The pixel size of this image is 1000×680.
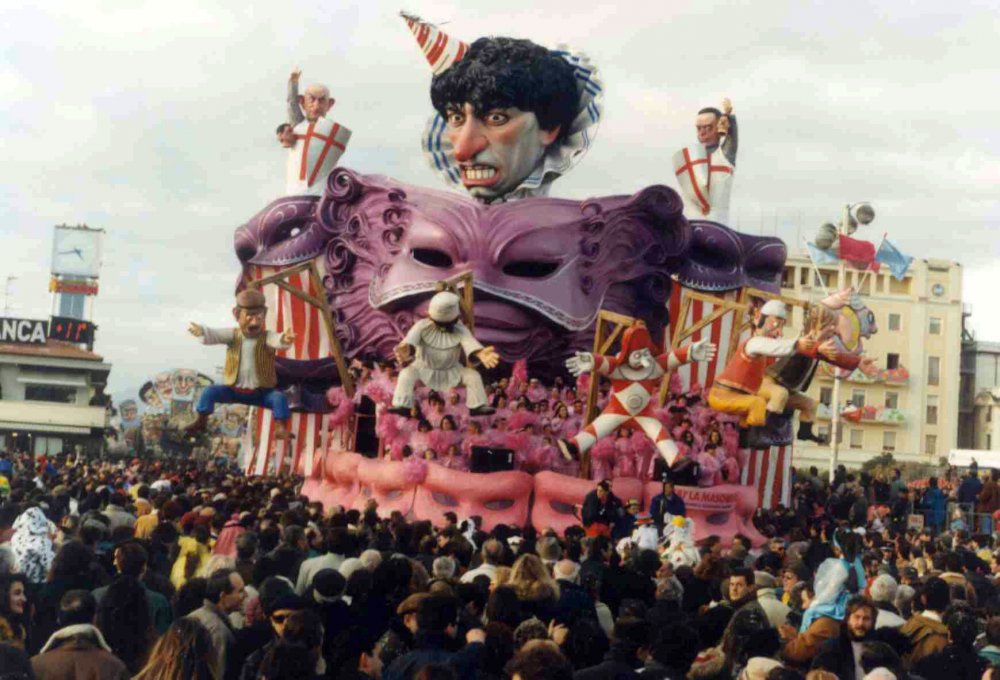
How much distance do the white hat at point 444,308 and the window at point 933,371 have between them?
4866 centimetres

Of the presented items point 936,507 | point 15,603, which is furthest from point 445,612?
point 936,507

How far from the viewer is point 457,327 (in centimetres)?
1945

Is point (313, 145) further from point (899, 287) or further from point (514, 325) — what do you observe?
point (899, 287)

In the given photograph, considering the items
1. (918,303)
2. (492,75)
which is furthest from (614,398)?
(918,303)

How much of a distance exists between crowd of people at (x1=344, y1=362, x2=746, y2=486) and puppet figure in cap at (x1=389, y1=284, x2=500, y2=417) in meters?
0.99

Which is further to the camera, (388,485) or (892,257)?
→ (892,257)

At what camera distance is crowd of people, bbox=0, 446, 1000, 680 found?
19.3 feet

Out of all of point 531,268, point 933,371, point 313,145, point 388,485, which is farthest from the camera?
point 933,371

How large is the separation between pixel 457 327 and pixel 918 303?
1896 inches

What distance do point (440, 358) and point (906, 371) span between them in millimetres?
47389

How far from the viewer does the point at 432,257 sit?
22.9m

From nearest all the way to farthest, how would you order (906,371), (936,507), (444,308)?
(444,308)
(936,507)
(906,371)

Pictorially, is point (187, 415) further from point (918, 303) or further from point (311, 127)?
point (311, 127)

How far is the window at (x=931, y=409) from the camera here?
63.0m
